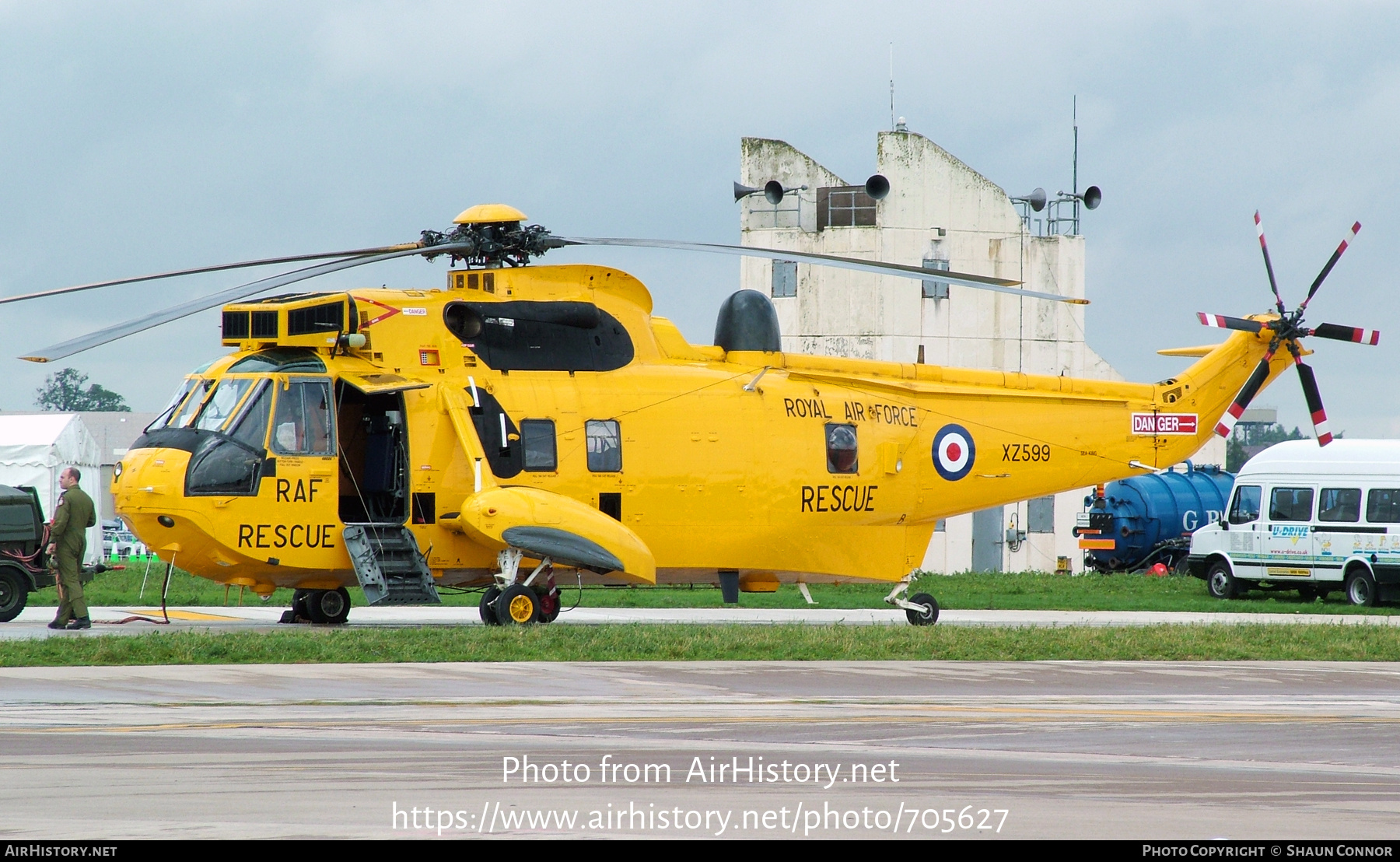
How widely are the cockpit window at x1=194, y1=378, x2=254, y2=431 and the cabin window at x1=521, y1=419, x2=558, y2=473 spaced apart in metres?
3.16

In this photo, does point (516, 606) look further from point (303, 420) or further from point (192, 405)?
point (192, 405)

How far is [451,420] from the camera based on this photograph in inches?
666

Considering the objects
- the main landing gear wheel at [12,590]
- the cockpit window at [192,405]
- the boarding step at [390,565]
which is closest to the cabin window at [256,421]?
the cockpit window at [192,405]

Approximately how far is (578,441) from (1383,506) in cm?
1665

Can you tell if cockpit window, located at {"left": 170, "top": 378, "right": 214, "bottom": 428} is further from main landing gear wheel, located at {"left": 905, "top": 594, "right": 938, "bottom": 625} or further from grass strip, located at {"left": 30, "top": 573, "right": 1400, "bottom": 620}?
→ main landing gear wheel, located at {"left": 905, "top": 594, "right": 938, "bottom": 625}

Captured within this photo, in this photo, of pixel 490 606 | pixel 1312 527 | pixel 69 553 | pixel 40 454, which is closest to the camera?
pixel 69 553

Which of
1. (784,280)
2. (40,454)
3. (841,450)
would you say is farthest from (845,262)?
(784,280)

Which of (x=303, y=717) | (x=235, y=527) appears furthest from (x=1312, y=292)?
(x=303, y=717)

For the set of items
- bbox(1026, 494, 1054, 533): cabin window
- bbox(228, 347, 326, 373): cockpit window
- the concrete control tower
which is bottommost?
bbox(1026, 494, 1054, 533): cabin window

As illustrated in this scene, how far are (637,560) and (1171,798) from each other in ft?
33.6

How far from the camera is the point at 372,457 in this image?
17.5 meters

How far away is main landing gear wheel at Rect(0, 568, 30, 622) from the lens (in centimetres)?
1958

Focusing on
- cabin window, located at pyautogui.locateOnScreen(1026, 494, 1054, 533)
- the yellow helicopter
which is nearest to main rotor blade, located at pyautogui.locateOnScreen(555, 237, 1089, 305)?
the yellow helicopter
